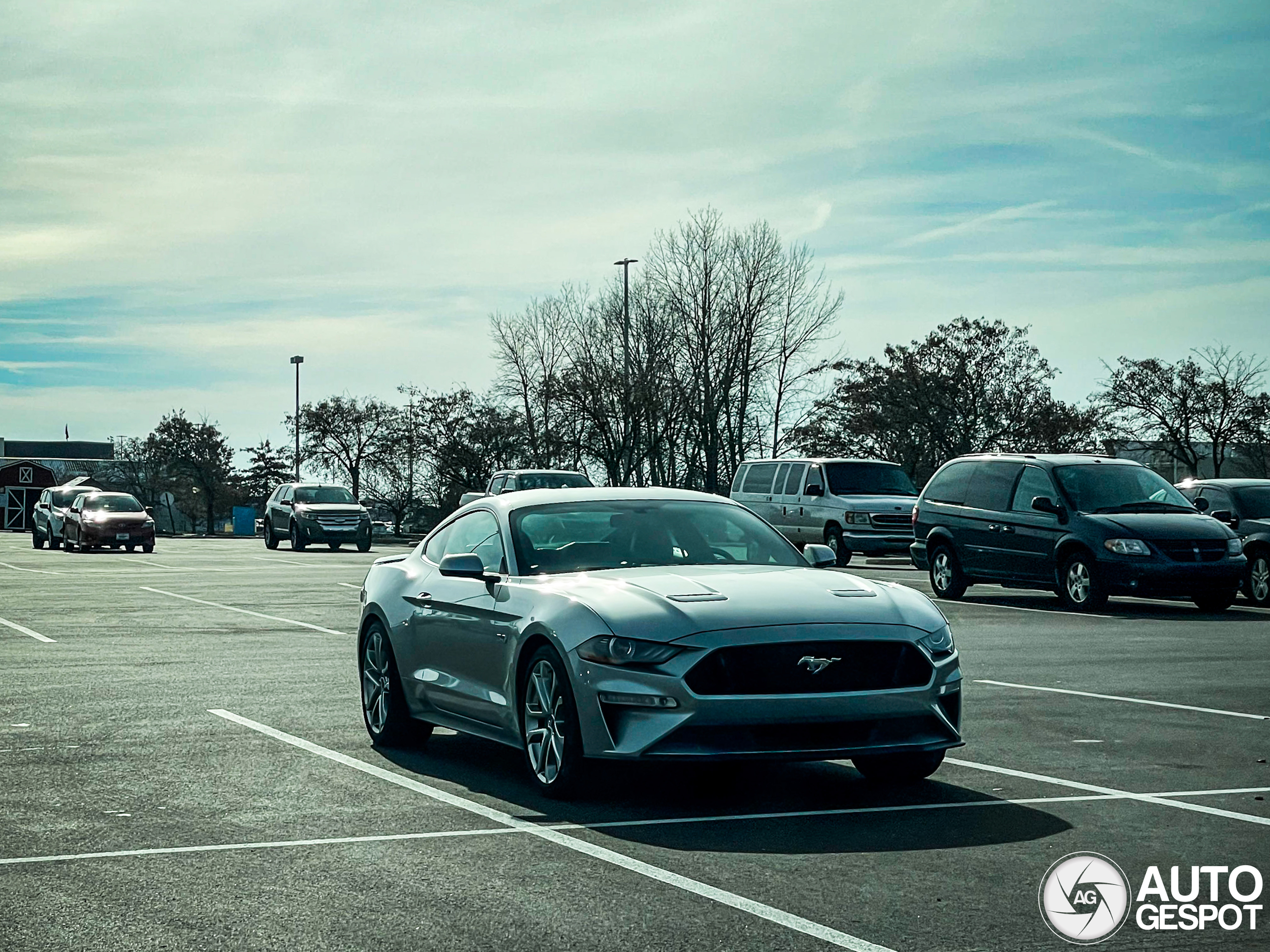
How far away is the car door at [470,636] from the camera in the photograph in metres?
8.02

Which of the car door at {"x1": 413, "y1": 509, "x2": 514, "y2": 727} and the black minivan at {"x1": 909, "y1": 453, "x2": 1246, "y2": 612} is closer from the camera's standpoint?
the car door at {"x1": 413, "y1": 509, "x2": 514, "y2": 727}

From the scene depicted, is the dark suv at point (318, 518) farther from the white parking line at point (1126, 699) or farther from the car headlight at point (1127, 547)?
the white parking line at point (1126, 699)

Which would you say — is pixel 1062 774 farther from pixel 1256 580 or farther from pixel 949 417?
pixel 949 417

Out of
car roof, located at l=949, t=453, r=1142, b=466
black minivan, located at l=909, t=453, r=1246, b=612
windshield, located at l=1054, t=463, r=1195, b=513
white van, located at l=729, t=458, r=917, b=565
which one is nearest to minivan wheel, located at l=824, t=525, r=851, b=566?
white van, located at l=729, t=458, r=917, b=565

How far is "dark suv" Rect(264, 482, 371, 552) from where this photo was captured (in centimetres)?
4494

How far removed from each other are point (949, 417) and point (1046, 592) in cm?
2915

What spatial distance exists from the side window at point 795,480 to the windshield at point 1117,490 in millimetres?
10292

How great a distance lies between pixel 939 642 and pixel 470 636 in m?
2.39

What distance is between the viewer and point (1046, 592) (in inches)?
960

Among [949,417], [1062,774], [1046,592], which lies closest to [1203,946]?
[1062,774]

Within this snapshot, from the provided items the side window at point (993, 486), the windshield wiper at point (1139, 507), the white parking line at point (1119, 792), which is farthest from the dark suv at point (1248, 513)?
the white parking line at point (1119, 792)

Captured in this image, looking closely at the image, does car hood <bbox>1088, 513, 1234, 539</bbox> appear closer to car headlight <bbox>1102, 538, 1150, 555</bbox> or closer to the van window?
car headlight <bbox>1102, 538, 1150, 555</bbox>

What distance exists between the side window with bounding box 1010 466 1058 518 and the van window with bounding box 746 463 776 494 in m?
10.9

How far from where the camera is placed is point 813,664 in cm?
706
